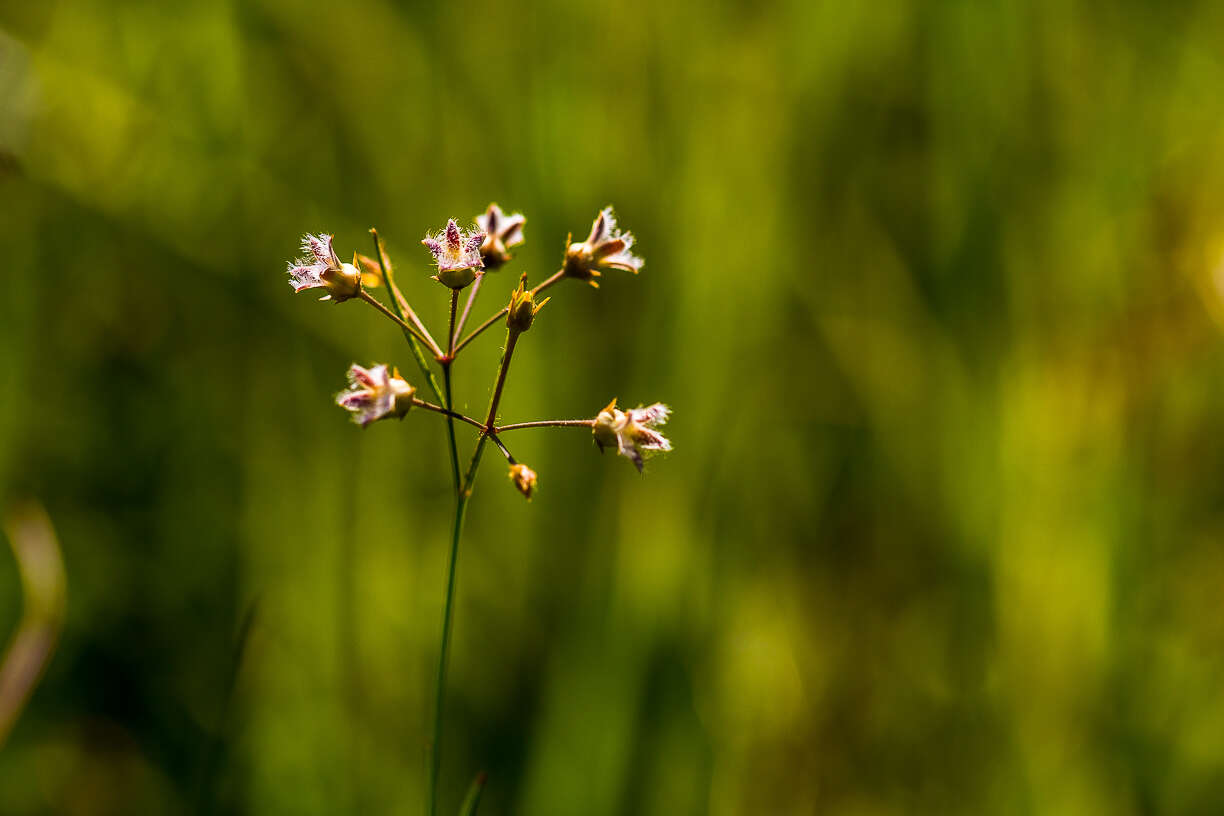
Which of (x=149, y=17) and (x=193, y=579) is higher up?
(x=149, y=17)

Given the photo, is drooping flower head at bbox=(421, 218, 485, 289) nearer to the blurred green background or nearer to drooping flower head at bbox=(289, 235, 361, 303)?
drooping flower head at bbox=(289, 235, 361, 303)

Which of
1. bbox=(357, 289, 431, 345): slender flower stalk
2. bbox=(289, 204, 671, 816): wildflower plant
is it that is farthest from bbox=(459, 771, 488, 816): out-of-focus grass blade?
bbox=(357, 289, 431, 345): slender flower stalk

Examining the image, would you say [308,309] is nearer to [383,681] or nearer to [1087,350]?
[383,681]

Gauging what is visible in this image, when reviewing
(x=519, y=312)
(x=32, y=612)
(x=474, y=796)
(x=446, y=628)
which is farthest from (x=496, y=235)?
(x=32, y=612)

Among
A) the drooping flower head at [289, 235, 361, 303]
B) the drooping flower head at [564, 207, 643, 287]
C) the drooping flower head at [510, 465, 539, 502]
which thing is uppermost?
the drooping flower head at [564, 207, 643, 287]

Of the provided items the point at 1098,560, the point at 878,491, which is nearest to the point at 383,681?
the point at 878,491

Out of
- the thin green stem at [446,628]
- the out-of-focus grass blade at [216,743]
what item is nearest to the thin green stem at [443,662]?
the thin green stem at [446,628]

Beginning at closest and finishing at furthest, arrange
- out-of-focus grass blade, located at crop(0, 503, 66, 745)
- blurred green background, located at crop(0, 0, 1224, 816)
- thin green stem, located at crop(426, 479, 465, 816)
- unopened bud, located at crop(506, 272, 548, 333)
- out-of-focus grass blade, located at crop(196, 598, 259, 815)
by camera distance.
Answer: thin green stem, located at crop(426, 479, 465, 816)
unopened bud, located at crop(506, 272, 548, 333)
out-of-focus grass blade, located at crop(196, 598, 259, 815)
out-of-focus grass blade, located at crop(0, 503, 66, 745)
blurred green background, located at crop(0, 0, 1224, 816)

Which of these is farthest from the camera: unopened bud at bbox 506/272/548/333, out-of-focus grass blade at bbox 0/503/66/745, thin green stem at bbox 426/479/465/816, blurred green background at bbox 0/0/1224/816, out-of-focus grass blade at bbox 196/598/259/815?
blurred green background at bbox 0/0/1224/816
